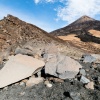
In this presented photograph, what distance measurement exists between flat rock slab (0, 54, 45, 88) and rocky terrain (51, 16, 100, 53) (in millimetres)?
8451

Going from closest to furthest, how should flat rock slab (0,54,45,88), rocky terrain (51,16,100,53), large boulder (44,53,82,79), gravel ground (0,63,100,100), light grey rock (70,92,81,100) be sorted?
1. light grey rock (70,92,81,100)
2. gravel ground (0,63,100,100)
3. flat rock slab (0,54,45,88)
4. large boulder (44,53,82,79)
5. rocky terrain (51,16,100,53)

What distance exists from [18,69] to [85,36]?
17.8 metres

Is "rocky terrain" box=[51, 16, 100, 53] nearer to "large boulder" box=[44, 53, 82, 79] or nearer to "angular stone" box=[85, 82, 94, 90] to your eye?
"large boulder" box=[44, 53, 82, 79]

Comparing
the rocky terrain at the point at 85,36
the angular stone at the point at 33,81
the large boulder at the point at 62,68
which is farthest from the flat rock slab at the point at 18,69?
the rocky terrain at the point at 85,36

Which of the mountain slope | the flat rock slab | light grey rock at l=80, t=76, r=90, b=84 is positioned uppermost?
the mountain slope

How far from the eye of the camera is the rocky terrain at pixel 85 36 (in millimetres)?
19094

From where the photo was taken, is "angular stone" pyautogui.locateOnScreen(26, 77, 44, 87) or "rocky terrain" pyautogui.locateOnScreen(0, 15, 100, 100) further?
"angular stone" pyautogui.locateOnScreen(26, 77, 44, 87)

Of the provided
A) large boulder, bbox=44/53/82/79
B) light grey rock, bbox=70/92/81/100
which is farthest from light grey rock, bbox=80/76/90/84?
light grey rock, bbox=70/92/81/100

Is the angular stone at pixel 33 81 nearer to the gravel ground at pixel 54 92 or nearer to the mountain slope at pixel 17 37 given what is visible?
the gravel ground at pixel 54 92

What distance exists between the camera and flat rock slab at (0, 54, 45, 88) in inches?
274

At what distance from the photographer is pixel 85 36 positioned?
79.7ft

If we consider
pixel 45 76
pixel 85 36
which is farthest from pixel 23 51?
pixel 85 36

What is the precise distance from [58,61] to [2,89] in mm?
2061

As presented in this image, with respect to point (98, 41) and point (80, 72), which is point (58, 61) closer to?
point (80, 72)
